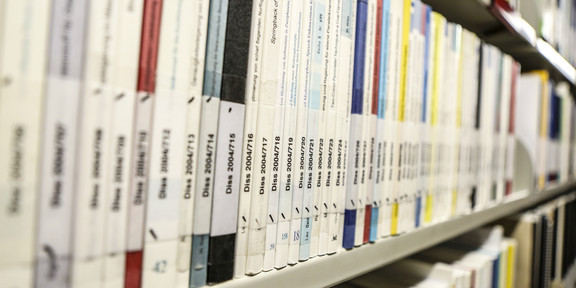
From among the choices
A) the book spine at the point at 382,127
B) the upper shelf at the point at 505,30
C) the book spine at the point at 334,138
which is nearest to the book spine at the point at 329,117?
the book spine at the point at 334,138

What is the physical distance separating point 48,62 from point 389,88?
444 millimetres

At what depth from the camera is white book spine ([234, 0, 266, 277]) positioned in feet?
1.22

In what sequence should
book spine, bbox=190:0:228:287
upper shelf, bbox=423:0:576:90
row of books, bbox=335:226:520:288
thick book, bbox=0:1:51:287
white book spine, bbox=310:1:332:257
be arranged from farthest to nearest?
upper shelf, bbox=423:0:576:90
row of books, bbox=335:226:520:288
white book spine, bbox=310:1:332:257
book spine, bbox=190:0:228:287
thick book, bbox=0:1:51:287

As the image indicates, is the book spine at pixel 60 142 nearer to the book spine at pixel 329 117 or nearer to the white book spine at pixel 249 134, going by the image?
the white book spine at pixel 249 134

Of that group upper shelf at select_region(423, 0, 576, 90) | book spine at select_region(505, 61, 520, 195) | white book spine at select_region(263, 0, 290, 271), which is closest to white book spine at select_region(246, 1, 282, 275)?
white book spine at select_region(263, 0, 290, 271)

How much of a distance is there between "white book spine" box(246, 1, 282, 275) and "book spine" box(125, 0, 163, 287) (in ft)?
0.38

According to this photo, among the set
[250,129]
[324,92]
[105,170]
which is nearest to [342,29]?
[324,92]

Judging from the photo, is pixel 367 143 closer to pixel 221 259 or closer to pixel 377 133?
pixel 377 133

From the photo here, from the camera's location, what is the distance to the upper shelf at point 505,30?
2.88 feet

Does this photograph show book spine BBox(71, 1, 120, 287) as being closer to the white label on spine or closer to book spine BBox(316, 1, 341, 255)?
the white label on spine

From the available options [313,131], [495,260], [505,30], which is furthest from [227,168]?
[505,30]

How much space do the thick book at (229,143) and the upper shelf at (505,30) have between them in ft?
2.16

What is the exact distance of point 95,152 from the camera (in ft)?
0.89

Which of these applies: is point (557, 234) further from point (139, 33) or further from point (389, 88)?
point (139, 33)
